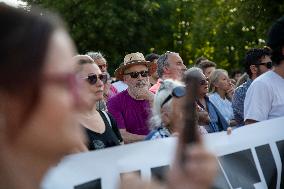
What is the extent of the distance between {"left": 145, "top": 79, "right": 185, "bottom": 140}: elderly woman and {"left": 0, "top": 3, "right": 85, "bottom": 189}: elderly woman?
2.09 m

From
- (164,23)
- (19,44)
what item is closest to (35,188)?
(19,44)

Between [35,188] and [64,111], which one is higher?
[64,111]

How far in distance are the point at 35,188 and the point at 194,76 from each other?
460 millimetres

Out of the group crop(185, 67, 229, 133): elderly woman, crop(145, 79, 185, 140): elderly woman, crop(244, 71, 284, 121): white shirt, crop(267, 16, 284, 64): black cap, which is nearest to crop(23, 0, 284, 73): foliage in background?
crop(185, 67, 229, 133): elderly woman

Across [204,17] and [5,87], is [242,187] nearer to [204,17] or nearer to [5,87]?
[5,87]

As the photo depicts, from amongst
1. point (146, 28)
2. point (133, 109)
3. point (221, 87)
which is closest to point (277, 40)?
point (133, 109)

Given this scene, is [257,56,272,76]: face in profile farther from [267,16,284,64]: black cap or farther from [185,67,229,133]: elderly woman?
[267,16,284,64]: black cap

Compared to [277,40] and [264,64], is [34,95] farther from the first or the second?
[264,64]

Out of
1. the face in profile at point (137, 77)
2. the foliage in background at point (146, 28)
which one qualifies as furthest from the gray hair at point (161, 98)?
the foliage in background at point (146, 28)

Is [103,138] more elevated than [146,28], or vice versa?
[146,28]

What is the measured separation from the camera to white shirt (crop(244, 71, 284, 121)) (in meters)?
5.29

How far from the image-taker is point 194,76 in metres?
1.56

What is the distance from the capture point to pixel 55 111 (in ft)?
5.29

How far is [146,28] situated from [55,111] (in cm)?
3273
